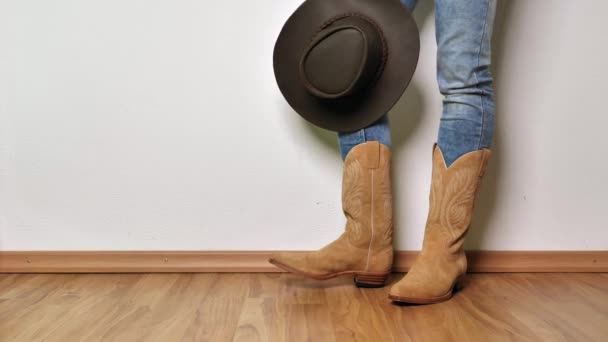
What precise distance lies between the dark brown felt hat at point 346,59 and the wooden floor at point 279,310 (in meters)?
0.40

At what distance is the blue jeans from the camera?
1.09 meters

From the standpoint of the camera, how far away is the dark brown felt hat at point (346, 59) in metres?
1.14

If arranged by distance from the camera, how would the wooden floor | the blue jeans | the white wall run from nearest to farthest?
the wooden floor < the blue jeans < the white wall

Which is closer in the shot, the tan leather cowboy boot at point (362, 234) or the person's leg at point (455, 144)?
the person's leg at point (455, 144)

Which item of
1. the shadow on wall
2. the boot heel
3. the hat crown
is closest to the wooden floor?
the boot heel

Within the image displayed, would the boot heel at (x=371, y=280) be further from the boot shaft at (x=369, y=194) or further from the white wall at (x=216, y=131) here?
the white wall at (x=216, y=131)

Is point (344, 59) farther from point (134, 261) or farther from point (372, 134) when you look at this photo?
point (134, 261)

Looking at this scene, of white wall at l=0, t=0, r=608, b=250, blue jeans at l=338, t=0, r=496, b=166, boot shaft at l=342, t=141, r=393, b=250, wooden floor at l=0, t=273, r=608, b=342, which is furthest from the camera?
white wall at l=0, t=0, r=608, b=250

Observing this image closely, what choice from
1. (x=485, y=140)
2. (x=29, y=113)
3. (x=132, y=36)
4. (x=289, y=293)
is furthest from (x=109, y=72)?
(x=485, y=140)

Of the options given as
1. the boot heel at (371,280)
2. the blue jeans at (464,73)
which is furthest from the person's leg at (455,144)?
the boot heel at (371,280)

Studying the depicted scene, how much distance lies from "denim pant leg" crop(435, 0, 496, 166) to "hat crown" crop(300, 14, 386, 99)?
0.46ft

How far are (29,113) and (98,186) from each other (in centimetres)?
26

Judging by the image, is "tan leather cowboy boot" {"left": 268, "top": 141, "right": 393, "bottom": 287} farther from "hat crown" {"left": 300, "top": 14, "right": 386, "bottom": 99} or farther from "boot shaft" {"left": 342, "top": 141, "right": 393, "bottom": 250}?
"hat crown" {"left": 300, "top": 14, "right": 386, "bottom": 99}

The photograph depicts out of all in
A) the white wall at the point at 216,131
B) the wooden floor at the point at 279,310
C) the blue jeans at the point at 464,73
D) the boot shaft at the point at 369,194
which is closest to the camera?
the wooden floor at the point at 279,310
